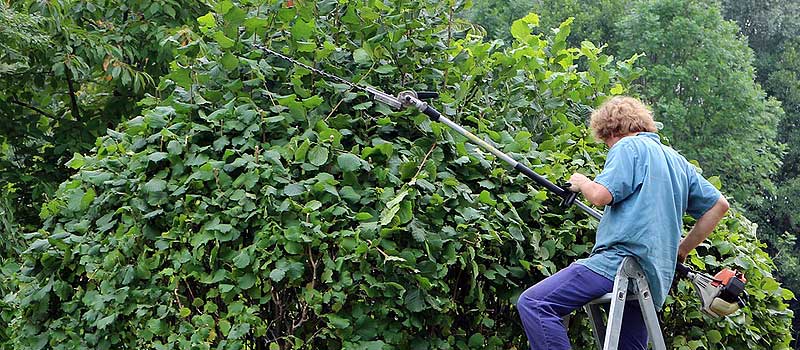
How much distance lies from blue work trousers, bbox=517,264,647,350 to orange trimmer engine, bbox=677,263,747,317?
483mm

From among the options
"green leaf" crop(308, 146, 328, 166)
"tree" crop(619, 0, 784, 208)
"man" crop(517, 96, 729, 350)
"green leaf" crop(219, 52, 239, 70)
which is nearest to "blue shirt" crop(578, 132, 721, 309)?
"man" crop(517, 96, 729, 350)

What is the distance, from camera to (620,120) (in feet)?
13.0

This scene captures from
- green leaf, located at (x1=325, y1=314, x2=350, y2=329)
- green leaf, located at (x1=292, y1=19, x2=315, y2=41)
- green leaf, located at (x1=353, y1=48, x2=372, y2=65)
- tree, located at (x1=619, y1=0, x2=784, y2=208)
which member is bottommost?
tree, located at (x1=619, y1=0, x2=784, y2=208)

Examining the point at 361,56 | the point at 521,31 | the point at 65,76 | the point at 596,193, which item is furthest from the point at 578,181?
the point at 65,76

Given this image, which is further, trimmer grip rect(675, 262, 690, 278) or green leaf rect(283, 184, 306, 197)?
trimmer grip rect(675, 262, 690, 278)

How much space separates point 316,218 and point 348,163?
0.89 ft

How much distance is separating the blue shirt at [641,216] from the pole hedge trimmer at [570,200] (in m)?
0.23

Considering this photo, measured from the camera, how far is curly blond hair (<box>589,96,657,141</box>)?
3.97m

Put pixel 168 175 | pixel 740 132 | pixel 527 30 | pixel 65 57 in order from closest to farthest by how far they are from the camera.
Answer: pixel 168 175 < pixel 527 30 < pixel 65 57 < pixel 740 132

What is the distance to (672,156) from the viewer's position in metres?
3.95

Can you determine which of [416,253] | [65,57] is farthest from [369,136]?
[65,57]

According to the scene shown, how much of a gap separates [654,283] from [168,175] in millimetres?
1950

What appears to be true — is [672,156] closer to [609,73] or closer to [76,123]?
[609,73]

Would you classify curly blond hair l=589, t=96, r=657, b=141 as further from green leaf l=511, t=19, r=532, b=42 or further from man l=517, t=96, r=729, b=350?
green leaf l=511, t=19, r=532, b=42
